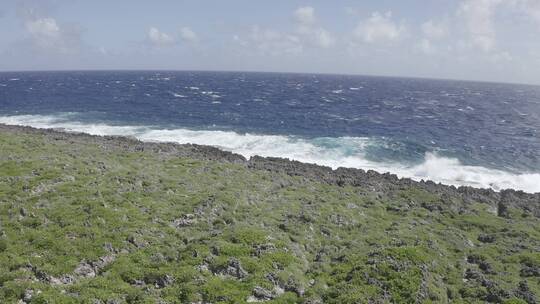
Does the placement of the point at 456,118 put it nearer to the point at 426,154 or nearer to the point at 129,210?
the point at 426,154

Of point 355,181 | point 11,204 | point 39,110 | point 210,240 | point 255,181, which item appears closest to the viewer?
point 210,240

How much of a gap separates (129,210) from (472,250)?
20.1 metres

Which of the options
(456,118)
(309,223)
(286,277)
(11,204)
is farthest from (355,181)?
(456,118)

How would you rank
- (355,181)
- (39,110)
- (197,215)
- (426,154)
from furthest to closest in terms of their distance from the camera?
(39,110), (426,154), (355,181), (197,215)

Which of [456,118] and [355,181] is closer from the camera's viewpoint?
[355,181]

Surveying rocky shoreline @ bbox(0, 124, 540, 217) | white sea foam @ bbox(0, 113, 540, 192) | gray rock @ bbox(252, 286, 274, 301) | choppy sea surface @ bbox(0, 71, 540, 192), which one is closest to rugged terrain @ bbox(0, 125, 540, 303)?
gray rock @ bbox(252, 286, 274, 301)

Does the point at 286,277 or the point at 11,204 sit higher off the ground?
the point at 11,204

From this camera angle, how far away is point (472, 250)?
79.8 ft

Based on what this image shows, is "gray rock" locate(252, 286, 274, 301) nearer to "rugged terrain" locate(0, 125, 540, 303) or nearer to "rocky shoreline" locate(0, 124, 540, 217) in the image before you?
"rugged terrain" locate(0, 125, 540, 303)

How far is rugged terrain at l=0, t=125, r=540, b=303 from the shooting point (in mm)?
17875

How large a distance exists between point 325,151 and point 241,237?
38.8 metres

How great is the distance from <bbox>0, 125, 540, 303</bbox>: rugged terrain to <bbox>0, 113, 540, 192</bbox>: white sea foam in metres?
12.3

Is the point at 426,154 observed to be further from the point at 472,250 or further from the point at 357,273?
the point at 357,273

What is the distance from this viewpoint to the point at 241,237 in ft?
72.1
